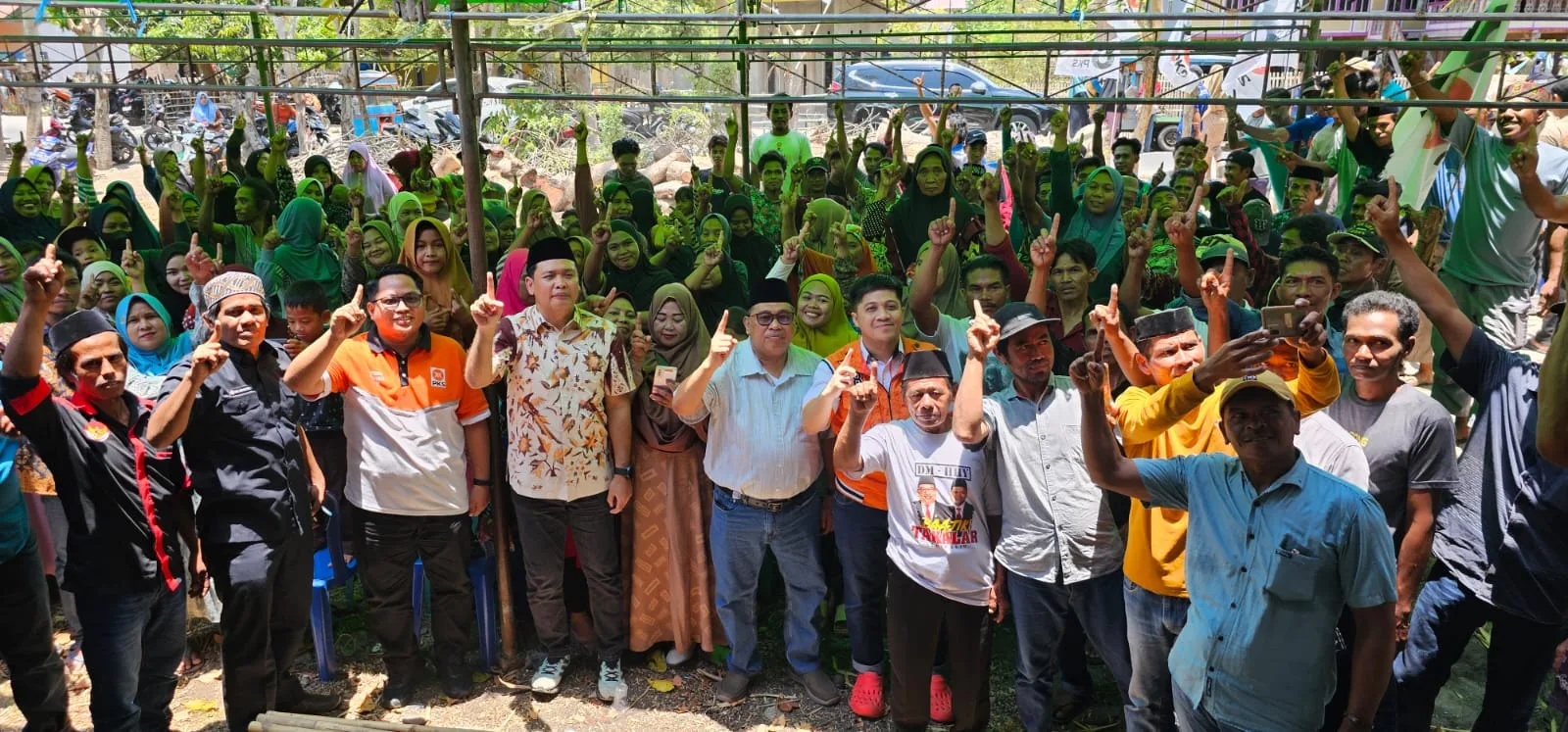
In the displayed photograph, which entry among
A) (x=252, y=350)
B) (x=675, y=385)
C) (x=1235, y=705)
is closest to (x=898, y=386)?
(x=675, y=385)

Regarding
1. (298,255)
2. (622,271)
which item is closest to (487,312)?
(622,271)

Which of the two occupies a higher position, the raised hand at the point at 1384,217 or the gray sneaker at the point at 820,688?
the raised hand at the point at 1384,217

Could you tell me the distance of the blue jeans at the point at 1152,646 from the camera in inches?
126

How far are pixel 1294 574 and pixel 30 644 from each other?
391 cm

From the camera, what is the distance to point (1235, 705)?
2.71 meters

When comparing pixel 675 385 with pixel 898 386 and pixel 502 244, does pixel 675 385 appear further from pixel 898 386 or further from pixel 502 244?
pixel 502 244

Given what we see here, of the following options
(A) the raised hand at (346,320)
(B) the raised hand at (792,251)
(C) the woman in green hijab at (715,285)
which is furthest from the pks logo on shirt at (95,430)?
(B) the raised hand at (792,251)

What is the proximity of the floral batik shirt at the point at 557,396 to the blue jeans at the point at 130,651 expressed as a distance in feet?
4.08

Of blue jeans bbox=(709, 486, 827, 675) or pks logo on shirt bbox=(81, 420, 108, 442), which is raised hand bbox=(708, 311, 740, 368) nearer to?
blue jeans bbox=(709, 486, 827, 675)

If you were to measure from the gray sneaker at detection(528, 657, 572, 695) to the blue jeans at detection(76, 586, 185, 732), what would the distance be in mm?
1290

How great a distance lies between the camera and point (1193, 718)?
2859 millimetres

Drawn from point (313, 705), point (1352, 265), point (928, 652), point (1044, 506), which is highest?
point (1352, 265)

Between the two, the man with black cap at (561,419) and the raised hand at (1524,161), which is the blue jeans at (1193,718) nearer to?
the man with black cap at (561,419)

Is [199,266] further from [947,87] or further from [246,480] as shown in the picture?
[947,87]
